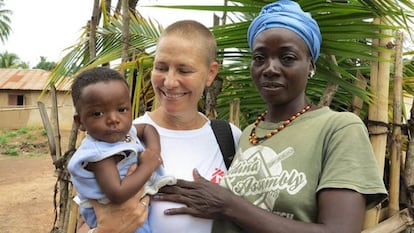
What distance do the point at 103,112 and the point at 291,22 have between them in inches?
27.9

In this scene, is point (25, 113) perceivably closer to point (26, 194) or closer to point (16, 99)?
point (16, 99)

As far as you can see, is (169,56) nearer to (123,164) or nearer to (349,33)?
(123,164)

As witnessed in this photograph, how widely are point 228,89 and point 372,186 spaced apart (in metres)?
1.41

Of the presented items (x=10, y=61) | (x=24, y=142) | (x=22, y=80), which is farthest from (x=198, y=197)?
(x=10, y=61)

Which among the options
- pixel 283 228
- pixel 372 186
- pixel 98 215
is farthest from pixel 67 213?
pixel 372 186

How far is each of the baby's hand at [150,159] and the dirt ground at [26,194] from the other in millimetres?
6549

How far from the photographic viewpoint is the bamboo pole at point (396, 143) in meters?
1.95

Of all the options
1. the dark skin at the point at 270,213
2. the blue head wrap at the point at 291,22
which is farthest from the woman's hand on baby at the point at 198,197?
the blue head wrap at the point at 291,22

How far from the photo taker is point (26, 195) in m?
9.82

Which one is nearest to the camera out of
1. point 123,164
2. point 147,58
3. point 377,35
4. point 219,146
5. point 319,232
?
point 319,232

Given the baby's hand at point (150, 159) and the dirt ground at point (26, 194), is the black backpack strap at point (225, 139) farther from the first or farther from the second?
the dirt ground at point (26, 194)

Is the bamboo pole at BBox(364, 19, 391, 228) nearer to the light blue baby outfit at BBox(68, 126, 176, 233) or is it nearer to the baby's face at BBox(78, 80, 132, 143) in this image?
the light blue baby outfit at BBox(68, 126, 176, 233)

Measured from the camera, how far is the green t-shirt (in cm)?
118

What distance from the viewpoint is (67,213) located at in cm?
279
